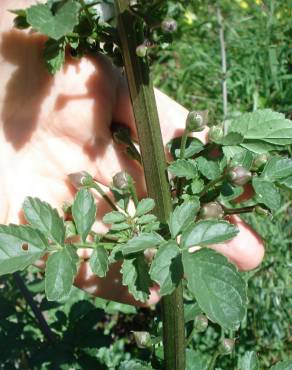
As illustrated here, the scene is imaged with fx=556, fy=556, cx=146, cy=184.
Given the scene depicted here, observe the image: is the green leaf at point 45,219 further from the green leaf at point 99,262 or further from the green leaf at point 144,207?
the green leaf at point 144,207

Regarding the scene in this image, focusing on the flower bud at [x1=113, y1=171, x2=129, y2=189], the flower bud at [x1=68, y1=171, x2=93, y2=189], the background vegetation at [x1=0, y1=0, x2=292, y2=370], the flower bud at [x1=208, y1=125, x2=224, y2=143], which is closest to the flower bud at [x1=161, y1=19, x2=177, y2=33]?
the background vegetation at [x1=0, y1=0, x2=292, y2=370]

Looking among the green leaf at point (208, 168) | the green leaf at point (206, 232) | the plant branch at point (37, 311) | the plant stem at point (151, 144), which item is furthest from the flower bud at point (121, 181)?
the plant branch at point (37, 311)

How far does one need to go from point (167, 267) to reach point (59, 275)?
0.92 feet

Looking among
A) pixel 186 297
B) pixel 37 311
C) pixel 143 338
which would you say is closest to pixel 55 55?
pixel 143 338

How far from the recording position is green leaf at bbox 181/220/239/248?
1372 mm

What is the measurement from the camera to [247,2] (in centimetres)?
415

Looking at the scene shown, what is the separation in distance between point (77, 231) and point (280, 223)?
6.20ft

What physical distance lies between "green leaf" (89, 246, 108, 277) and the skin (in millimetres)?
614

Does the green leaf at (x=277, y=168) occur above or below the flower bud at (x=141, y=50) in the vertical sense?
below

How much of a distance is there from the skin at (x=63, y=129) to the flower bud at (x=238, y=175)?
59 centimetres

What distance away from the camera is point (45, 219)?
153cm

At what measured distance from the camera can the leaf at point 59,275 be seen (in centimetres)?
139

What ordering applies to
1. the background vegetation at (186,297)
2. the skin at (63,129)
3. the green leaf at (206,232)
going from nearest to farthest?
the green leaf at (206,232) < the skin at (63,129) < the background vegetation at (186,297)

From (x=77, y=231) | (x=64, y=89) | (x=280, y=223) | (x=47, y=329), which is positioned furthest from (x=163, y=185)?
(x=280, y=223)
